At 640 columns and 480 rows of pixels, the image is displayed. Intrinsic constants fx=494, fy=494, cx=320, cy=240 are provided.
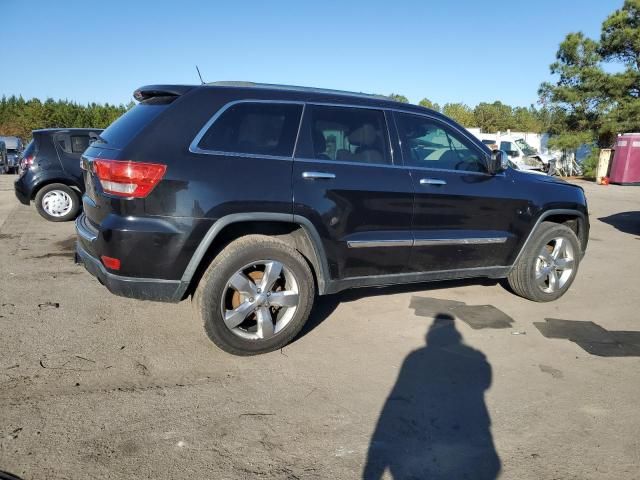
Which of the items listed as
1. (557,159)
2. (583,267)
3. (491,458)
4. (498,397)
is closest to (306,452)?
(491,458)

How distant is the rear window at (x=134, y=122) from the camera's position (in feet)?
11.1

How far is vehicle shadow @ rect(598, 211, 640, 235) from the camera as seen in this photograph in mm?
9945

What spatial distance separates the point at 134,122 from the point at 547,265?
410cm

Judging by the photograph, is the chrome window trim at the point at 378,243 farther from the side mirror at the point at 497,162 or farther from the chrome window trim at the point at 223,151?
the side mirror at the point at 497,162

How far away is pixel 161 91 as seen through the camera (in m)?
3.57

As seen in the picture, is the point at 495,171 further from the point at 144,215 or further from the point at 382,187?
the point at 144,215

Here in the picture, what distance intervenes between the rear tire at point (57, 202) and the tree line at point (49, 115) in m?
46.9

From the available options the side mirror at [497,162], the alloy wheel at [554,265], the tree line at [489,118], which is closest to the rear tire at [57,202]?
the side mirror at [497,162]

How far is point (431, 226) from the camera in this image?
13.8 ft

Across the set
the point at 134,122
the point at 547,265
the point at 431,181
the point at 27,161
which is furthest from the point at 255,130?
the point at 27,161

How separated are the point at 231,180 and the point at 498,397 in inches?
88.7

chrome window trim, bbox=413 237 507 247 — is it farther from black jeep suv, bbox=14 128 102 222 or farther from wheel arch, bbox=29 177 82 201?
wheel arch, bbox=29 177 82 201

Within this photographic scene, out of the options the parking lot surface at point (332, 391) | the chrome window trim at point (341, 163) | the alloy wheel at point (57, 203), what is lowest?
the parking lot surface at point (332, 391)

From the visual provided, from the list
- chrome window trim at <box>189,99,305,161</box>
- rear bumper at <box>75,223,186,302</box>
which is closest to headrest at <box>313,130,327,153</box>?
chrome window trim at <box>189,99,305,161</box>
